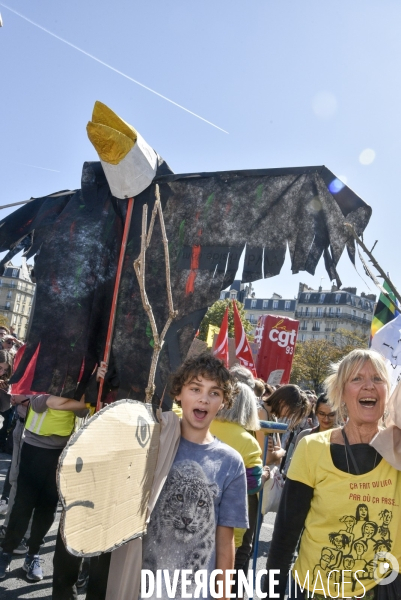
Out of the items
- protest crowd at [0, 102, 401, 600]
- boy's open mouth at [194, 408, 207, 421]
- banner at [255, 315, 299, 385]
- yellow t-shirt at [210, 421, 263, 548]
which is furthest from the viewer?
banner at [255, 315, 299, 385]

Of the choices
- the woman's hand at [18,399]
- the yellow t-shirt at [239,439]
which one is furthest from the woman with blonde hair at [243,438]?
the woman's hand at [18,399]

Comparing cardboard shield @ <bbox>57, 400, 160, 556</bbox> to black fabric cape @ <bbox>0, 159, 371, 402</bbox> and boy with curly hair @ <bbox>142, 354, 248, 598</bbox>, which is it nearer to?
boy with curly hair @ <bbox>142, 354, 248, 598</bbox>

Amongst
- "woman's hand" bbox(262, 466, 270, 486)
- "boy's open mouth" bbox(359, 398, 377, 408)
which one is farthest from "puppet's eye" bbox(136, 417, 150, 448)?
"woman's hand" bbox(262, 466, 270, 486)

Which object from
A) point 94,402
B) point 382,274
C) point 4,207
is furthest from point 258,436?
point 4,207

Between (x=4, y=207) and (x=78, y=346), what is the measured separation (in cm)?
94

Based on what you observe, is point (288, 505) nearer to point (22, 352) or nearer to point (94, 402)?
point (94, 402)

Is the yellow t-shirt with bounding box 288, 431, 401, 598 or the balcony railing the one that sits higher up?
the balcony railing

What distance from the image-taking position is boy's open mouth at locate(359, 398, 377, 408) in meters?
2.41

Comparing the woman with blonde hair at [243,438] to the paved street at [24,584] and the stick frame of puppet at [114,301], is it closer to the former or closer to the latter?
the stick frame of puppet at [114,301]

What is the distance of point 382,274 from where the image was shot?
2.51 metres

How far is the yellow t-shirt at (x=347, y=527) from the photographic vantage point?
2148 millimetres

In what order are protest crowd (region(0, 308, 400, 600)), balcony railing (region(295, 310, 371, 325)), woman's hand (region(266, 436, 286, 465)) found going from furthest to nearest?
balcony railing (region(295, 310, 371, 325)), woman's hand (region(266, 436, 286, 465)), protest crowd (region(0, 308, 400, 600))

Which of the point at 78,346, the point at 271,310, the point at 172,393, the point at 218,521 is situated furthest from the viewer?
the point at 271,310

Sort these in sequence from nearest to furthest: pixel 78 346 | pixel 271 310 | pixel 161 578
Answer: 1. pixel 161 578
2. pixel 78 346
3. pixel 271 310
